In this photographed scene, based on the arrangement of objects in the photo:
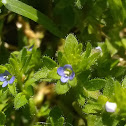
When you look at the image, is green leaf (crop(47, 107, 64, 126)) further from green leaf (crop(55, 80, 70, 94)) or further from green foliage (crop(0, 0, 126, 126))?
green leaf (crop(55, 80, 70, 94))

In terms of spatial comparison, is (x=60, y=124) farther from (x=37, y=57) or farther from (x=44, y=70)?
(x=37, y=57)

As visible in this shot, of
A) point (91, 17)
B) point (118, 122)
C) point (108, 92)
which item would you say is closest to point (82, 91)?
point (108, 92)

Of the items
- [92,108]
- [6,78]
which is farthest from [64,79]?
[6,78]

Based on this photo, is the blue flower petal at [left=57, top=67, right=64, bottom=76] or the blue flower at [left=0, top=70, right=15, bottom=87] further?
the blue flower at [left=0, top=70, right=15, bottom=87]

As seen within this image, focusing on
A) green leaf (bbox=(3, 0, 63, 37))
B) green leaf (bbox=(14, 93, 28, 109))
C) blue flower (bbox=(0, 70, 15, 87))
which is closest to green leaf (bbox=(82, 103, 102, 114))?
Result: green leaf (bbox=(14, 93, 28, 109))

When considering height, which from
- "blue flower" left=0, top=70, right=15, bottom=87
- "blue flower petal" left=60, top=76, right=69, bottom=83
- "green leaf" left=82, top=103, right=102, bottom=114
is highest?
"blue flower" left=0, top=70, right=15, bottom=87

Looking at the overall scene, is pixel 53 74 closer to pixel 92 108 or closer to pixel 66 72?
pixel 66 72
